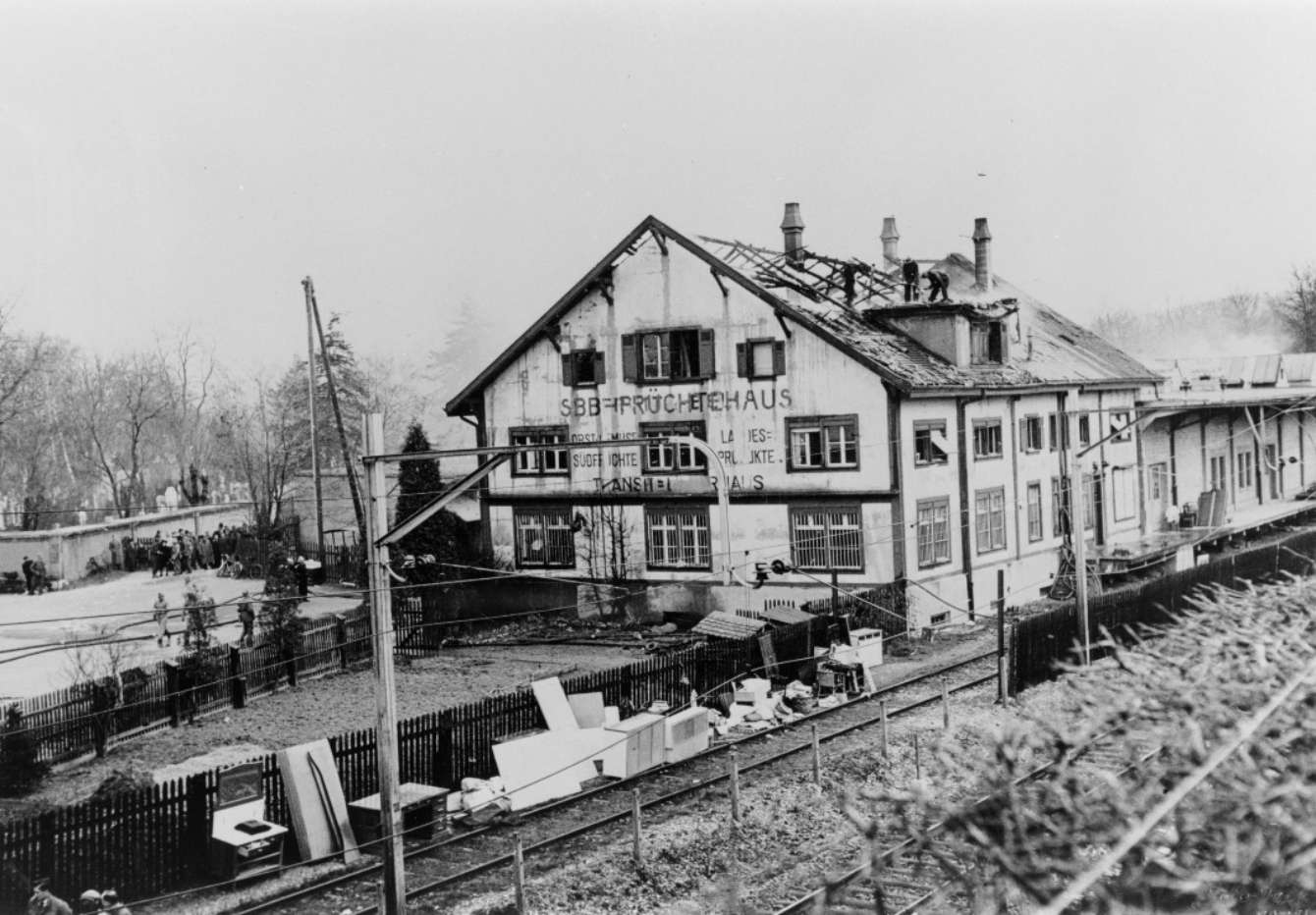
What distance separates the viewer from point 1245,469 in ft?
187

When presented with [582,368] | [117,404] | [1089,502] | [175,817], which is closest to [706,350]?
[582,368]

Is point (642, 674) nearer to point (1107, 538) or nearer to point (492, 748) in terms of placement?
point (492, 748)

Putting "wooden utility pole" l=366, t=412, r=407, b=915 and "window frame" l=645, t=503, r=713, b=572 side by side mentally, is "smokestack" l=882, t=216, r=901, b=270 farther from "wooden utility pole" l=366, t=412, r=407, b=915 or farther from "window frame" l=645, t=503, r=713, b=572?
"wooden utility pole" l=366, t=412, r=407, b=915

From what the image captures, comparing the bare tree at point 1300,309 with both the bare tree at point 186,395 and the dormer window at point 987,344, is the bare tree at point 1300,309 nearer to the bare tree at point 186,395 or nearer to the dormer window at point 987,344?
the dormer window at point 987,344

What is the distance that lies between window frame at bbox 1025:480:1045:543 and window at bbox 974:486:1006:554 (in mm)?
1848

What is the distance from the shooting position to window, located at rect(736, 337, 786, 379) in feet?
117

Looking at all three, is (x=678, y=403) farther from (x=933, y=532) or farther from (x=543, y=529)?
(x=933, y=532)

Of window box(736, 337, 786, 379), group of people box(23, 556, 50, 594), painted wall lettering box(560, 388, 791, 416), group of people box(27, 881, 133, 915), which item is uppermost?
window box(736, 337, 786, 379)

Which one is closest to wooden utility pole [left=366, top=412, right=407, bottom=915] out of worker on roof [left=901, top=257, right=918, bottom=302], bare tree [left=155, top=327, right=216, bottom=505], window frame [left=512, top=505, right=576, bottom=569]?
window frame [left=512, top=505, right=576, bottom=569]

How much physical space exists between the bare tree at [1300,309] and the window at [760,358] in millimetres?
48326

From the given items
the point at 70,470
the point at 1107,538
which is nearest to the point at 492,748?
the point at 1107,538

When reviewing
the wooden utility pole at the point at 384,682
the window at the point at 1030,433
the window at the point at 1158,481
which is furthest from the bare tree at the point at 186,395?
the wooden utility pole at the point at 384,682

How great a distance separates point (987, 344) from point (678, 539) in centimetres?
1167

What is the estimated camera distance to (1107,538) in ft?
146
